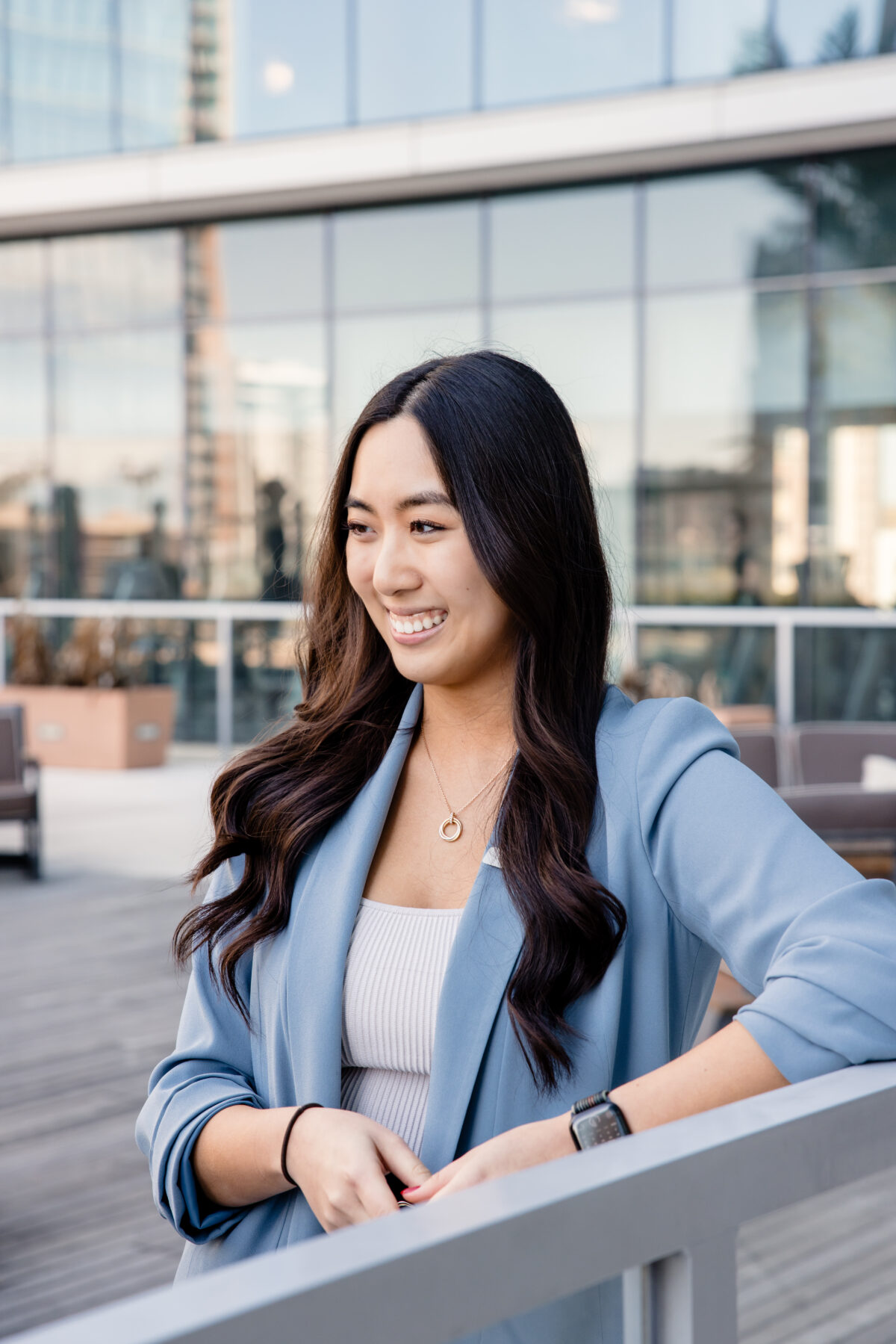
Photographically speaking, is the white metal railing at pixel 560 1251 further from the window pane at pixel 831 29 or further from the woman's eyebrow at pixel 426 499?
the window pane at pixel 831 29

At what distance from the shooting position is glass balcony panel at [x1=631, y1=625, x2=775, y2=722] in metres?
10.7

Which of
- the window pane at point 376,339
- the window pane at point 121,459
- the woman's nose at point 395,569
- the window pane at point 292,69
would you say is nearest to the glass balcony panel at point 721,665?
the window pane at point 376,339

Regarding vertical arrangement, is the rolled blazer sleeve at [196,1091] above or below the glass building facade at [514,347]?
below

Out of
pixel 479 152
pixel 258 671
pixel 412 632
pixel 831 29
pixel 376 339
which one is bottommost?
pixel 258 671

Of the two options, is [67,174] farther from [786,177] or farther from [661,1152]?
[661,1152]

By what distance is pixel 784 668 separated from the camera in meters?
10.5

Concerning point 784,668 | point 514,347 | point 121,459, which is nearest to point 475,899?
point 514,347

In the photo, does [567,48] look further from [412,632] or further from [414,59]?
[412,632]

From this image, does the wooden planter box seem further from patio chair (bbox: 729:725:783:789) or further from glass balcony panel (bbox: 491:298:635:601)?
patio chair (bbox: 729:725:783:789)

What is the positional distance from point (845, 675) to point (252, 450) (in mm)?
6295

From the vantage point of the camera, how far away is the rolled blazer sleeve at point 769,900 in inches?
40.0

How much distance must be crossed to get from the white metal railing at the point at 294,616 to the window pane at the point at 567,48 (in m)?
4.35

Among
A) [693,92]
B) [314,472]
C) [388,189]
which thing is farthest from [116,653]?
[693,92]

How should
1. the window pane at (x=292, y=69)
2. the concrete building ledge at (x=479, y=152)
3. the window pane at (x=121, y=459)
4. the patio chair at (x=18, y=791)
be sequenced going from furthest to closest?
1. the window pane at (x=121, y=459)
2. the window pane at (x=292, y=69)
3. the concrete building ledge at (x=479, y=152)
4. the patio chair at (x=18, y=791)
